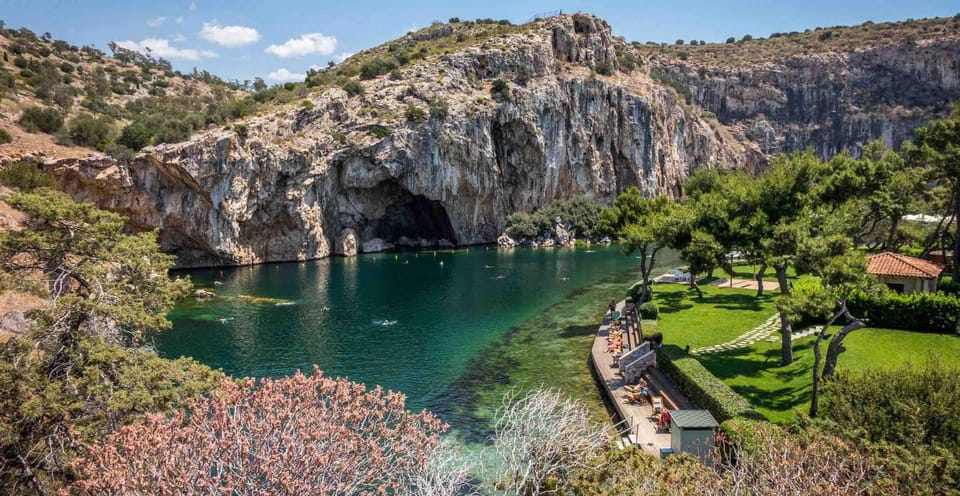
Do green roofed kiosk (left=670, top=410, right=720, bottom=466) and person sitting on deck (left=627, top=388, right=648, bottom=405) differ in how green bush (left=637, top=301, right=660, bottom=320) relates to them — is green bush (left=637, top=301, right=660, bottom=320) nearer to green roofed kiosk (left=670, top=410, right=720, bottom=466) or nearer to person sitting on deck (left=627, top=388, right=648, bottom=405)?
person sitting on deck (left=627, top=388, right=648, bottom=405)

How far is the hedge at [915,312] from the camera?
2150 centimetres

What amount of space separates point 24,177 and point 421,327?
131 ft

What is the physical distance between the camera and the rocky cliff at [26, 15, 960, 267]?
6169 cm

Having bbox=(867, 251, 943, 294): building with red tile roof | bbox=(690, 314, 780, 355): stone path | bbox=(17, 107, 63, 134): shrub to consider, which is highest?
bbox=(17, 107, 63, 134): shrub

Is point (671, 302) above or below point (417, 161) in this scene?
below

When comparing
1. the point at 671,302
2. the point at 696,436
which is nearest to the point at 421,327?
the point at 671,302

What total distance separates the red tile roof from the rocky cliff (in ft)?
192

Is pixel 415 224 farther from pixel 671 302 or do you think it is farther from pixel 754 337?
pixel 754 337

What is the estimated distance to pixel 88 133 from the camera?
57844mm

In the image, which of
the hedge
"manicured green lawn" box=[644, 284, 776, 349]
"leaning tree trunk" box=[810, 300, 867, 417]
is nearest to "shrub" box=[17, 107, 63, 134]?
"manicured green lawn" box=[644, 284, 776, 349]

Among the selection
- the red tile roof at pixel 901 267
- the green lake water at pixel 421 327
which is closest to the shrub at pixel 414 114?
the green lake water at pixel 421 327

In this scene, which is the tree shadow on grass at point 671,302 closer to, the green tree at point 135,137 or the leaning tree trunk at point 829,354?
the leaning tree trunk at point 829,354

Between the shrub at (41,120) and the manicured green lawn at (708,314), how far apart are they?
62412 mm

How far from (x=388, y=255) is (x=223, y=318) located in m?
39.9
